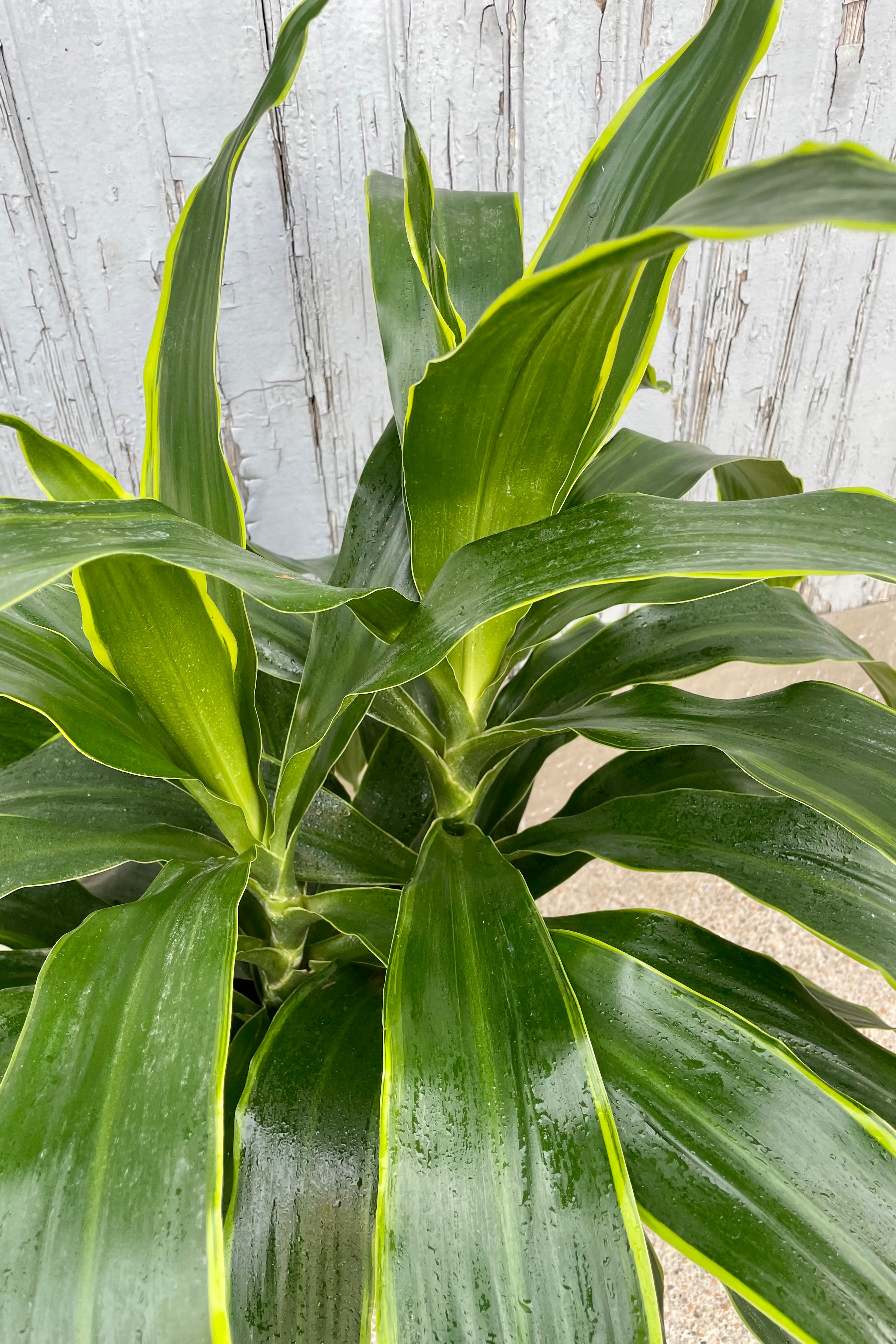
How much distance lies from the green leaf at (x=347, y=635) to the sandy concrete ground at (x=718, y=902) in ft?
1.58

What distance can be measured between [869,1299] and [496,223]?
582 millimetres

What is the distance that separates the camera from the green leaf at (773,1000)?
480 millimetres

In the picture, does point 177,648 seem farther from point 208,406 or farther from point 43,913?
point 43,913

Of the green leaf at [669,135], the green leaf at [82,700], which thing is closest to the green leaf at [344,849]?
the green leaf at [82,700]

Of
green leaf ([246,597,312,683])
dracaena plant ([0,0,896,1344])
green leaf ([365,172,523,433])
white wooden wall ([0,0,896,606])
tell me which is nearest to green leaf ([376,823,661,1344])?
dracaena plant ([0,0,896,1344])

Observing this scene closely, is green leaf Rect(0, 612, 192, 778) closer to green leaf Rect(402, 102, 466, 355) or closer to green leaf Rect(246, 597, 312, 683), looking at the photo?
green leaf Rect(246, 597, 312, 683)

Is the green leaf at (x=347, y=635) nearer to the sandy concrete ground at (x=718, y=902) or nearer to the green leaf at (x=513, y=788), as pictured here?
the green leaf at (x=513, y=788)

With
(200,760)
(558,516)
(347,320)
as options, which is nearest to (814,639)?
(558,516)

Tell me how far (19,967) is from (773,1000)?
1.43ft

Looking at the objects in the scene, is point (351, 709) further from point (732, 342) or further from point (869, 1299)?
point (732, 342)

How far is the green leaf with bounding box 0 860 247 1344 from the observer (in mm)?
307

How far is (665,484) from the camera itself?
0.59m

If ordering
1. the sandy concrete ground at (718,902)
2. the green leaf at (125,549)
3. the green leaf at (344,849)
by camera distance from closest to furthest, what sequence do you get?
1. the green leaf at (125,549)
2. the green leaf at (344,849)
3. the sandy concrete ground at (718,902)

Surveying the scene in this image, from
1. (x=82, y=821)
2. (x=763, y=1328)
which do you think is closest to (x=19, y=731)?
(x=82, y=821)
